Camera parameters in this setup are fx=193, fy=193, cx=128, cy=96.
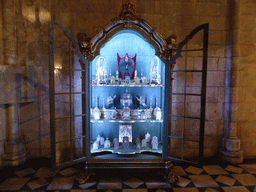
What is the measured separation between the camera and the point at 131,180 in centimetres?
317

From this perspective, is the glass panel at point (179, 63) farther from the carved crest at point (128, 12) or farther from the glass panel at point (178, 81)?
the carved crest at point (128, 12)

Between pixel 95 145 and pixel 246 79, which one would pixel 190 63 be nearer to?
pixel 246 79

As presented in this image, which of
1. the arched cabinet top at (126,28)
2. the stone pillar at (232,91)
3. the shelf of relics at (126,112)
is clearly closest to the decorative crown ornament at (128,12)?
the arched cabinet top at (126,28)

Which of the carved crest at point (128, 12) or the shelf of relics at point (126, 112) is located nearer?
the carved crest at point (128, 12)

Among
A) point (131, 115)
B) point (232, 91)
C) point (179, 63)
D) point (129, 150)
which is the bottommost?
point (129, 150)

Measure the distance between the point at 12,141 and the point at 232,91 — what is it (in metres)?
4.37

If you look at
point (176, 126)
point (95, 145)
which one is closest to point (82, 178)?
point (95, 145)

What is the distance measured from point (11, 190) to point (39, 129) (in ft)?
4.12

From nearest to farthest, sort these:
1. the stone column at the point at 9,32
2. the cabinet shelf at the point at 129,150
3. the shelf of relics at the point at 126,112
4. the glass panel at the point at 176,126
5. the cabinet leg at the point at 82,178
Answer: the cabinet leg at the point at 82,178
the cabinet shelf at the point at 129,150
the shelf of relics at the point at 126,112
the stone column at the point at 9,32
the glass panel at the point at 176,126

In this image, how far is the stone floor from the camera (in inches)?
116

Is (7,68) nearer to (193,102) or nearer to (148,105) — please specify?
(148,105)

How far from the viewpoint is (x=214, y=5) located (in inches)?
151

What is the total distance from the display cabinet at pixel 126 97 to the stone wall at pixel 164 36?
0.33 m

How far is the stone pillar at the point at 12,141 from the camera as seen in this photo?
3.59 m
